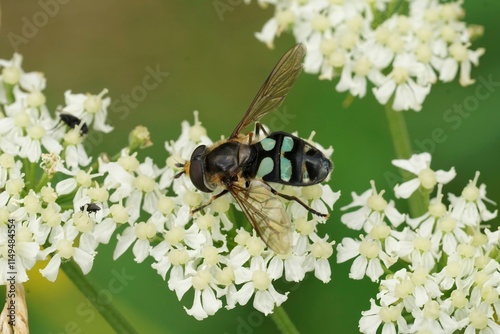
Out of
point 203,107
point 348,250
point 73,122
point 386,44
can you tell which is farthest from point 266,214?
Result: point 203,107

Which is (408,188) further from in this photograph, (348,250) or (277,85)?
(277,85)

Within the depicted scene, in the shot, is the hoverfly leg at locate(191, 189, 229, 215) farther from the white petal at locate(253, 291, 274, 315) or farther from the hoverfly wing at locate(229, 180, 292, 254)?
the white petal at locate(253, 291, 274, 315)

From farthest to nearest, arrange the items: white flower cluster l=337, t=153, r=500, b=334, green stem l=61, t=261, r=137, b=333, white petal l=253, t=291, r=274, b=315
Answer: green stem l=61, t=261, r=137, b=333, white petal l=253, t=291, r=274, b=315, white flower cluster l=337, t=153, r=500, b=334

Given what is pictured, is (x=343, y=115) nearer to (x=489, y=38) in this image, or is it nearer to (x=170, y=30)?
(x=489, y=38)

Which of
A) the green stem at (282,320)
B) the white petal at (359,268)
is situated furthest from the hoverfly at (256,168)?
the green stem at (282,320)

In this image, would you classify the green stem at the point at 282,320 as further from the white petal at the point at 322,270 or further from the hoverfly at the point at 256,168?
the hoverfly at the point at 256,168

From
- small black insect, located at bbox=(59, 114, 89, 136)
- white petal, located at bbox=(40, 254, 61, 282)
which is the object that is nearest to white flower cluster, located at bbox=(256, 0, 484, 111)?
small black insect, located at bbox=(59, 114, 89, 136)

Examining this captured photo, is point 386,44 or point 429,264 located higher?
point 386,44
